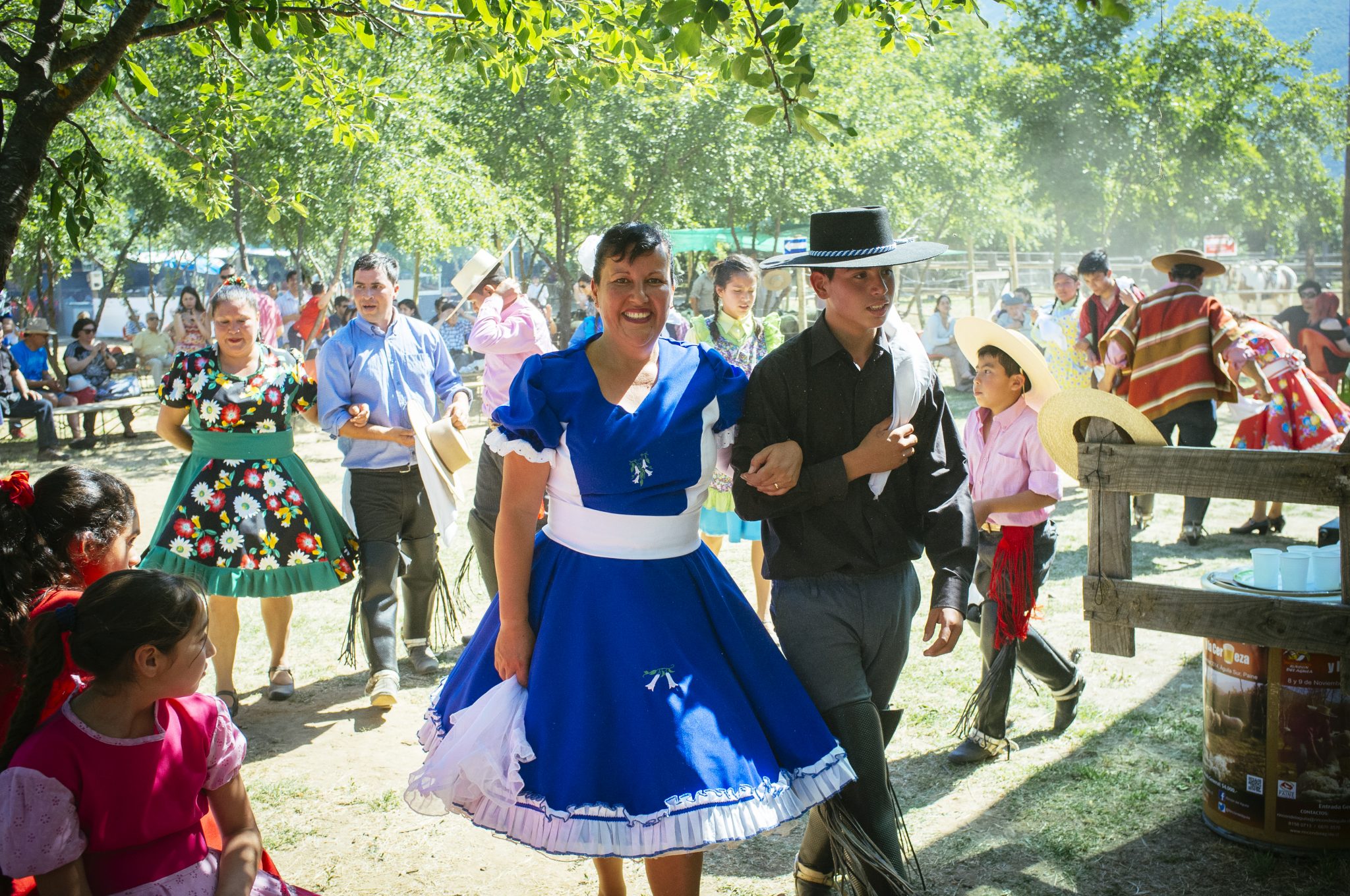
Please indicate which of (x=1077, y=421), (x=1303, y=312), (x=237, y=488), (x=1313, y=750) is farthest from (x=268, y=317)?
(x=1303, y=312)

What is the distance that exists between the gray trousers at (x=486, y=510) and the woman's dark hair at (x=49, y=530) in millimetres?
2204

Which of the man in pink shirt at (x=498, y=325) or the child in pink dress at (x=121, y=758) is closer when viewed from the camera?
the child in pink dress at (x=121, y=758)

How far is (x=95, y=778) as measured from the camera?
2.37 metres

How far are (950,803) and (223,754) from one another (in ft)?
8.77

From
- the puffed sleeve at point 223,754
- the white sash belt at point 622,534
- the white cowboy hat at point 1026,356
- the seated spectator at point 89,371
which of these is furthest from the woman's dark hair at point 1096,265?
the seated spectator at point 89,371

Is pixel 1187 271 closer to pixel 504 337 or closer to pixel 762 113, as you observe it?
pixel 504 337

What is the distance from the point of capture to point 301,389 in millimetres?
5203

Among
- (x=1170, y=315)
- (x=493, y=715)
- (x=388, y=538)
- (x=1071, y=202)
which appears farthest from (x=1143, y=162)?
(x=493, y=715)

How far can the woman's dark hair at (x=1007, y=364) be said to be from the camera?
4188mm

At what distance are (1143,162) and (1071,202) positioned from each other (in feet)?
7.33

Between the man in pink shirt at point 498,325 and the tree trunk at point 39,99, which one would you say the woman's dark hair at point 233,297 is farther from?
the tree trunk at point 39,99

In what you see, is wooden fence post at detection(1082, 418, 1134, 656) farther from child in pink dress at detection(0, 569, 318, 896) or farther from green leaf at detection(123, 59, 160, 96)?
green leaf at detection(123, 59, 160, 96)

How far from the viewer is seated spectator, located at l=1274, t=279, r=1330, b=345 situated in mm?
12367

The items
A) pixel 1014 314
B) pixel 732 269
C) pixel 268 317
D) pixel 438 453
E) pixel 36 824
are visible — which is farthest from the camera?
pixel 1014 314
